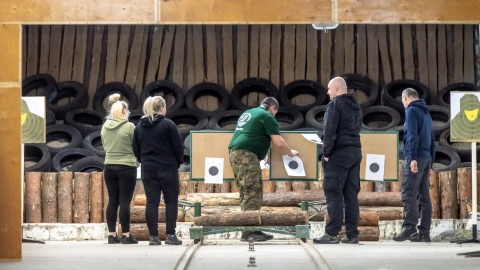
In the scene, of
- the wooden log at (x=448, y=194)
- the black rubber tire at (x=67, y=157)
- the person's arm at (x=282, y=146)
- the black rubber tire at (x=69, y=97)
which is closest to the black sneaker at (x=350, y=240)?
the person's arm at (x=282, y=146)

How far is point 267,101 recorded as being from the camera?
48.5 feet

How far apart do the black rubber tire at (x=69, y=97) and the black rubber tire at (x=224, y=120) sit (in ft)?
8.39

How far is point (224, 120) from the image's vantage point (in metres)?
22.3

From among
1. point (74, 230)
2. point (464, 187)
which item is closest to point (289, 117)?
point (464, 187)

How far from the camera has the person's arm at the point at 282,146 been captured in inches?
574

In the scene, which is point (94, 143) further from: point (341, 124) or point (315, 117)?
point (341, 124)

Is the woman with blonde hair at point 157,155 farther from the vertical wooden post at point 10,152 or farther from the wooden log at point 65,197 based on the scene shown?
the wooden log at point 65,197

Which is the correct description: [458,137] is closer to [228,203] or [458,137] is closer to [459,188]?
[459,188]

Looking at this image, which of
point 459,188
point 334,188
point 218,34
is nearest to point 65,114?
point 218,34

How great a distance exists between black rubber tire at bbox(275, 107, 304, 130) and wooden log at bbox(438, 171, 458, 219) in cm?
445

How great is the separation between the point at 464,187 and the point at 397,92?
18.7 ft

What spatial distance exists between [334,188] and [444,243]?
1.76 meters

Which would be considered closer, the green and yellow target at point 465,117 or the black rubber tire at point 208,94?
the green and yellow target at point 465,117

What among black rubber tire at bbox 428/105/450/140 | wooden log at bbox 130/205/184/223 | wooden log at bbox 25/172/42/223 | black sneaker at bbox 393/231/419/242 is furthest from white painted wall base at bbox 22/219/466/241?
black rubber tire at bbox 428/105/450/140
